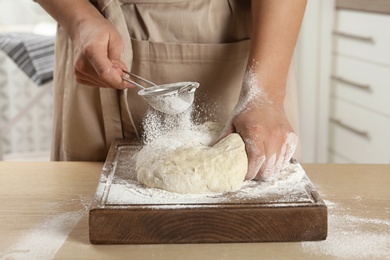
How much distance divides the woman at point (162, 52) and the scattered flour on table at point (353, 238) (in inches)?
10.1

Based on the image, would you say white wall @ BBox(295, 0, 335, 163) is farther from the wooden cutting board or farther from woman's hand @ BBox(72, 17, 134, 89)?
the wooden cutting board

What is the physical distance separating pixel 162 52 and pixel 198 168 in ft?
1.20

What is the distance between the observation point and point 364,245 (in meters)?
0.80

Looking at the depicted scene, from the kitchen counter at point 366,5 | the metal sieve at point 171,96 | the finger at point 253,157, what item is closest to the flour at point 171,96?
the metal sieve at point 171,96

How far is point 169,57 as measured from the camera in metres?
1.20

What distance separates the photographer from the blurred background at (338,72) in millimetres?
2365

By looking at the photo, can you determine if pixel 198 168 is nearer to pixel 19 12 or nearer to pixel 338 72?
pixel 338 72

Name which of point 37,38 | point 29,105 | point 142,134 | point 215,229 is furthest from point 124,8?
point 29,105

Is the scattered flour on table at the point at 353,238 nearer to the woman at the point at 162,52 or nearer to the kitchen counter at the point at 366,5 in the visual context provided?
the woman at the point at 162,52

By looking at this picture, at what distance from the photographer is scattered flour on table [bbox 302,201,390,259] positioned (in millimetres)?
784

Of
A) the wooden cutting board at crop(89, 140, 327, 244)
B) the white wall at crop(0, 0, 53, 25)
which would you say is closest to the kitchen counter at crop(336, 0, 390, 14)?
the wooden cutting board at crop(89, 140, 327, 244)

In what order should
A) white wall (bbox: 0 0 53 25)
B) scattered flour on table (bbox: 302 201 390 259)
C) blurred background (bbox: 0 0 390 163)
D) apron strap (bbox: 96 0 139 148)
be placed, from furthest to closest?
white wall (bbox: 0 0 53 25), blurred background (bbox: 0 0 390 163), apron strap (bbox: 96 0 139 148), scattered flour on table (bbox: 302 201 390 259)

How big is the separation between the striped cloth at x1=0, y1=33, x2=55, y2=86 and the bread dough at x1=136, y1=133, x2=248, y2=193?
179 cm

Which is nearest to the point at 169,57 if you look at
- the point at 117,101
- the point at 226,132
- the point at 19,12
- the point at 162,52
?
the point at 162,52
